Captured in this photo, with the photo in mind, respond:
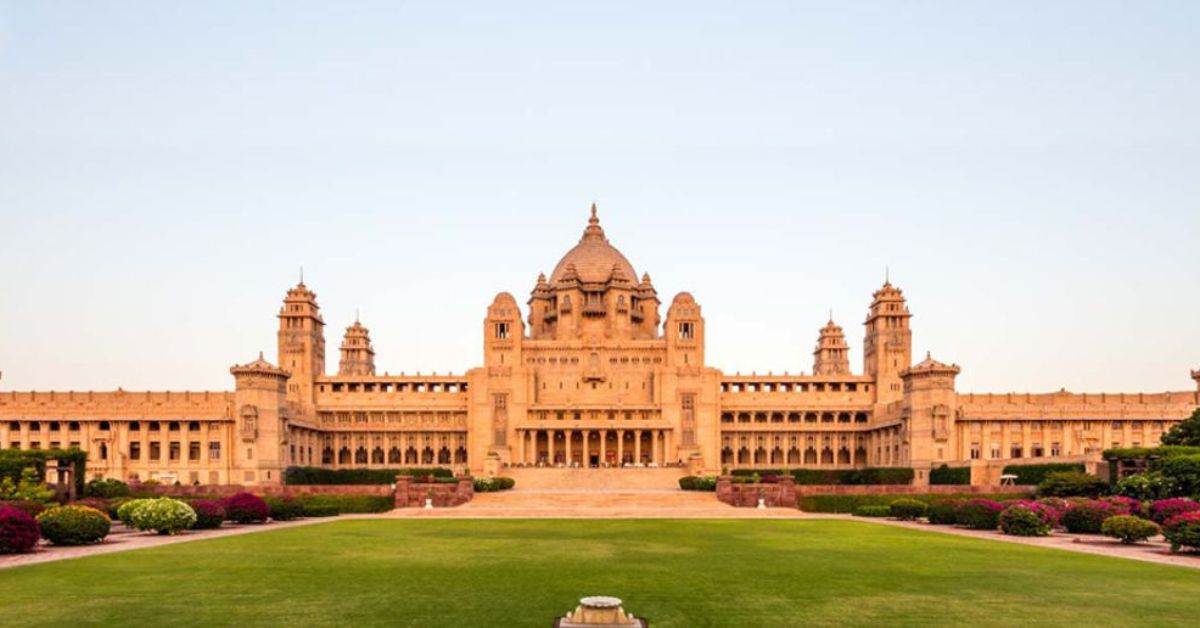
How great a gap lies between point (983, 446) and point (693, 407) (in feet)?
89.2

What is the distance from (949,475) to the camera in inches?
2876

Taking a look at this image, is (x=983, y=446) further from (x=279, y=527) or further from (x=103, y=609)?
(x=103, y=609)

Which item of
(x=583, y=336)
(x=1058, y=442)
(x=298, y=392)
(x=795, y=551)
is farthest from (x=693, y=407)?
(x=795, y=551)

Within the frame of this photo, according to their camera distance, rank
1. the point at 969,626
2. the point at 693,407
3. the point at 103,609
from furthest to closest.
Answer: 1. the point at 693,407
2. the point at 103,609
3. the point at 969,626

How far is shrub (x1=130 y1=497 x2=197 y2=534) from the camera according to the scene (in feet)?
114

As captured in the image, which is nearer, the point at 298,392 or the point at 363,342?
the point at 298,392

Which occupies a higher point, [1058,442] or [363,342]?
[363,342]

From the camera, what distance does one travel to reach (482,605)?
58.0 ft

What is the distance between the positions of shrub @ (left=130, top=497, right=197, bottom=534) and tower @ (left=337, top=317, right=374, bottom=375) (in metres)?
98.7

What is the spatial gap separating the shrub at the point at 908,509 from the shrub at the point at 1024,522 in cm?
838

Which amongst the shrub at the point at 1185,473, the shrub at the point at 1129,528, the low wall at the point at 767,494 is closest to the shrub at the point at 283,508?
the low wall at the point at 767,494

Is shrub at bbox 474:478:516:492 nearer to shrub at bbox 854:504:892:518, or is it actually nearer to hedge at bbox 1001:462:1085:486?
shrub at bbox 854:504:892:518

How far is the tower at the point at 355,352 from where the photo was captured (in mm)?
133500

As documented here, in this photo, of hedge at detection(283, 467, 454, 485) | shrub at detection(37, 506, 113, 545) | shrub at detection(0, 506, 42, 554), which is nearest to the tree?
shrub at detection(37, 506, 113, 545)
